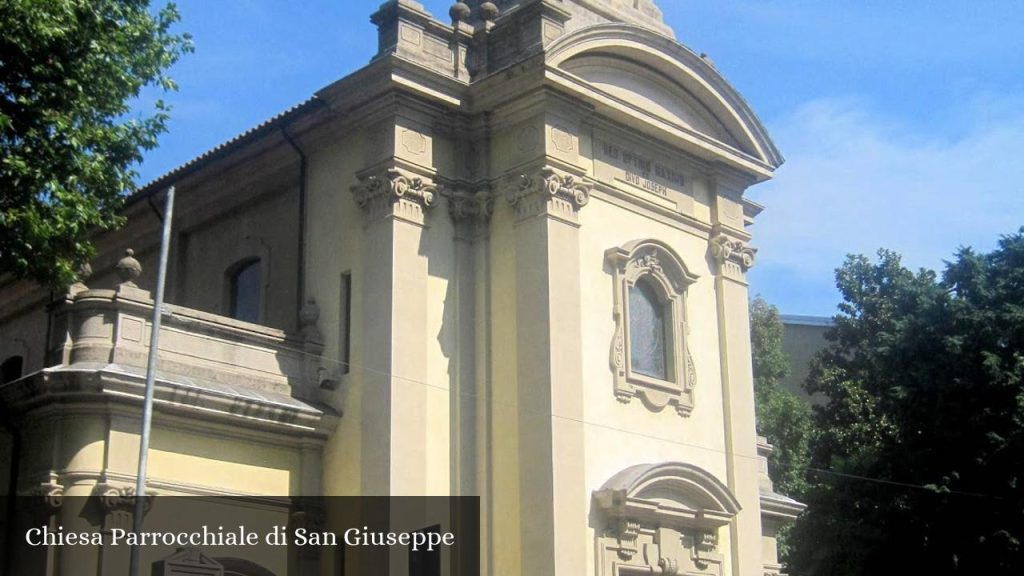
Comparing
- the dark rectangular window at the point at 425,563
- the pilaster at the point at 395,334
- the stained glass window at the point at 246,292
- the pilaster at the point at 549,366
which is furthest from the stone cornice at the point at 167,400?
the dark rectangular window at the point at 425,563

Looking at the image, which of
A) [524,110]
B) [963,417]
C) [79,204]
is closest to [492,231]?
[524,110]

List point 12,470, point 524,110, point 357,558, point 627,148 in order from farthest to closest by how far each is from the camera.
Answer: point 627,148 < point 524,110 < point 357,558 < point 12,470

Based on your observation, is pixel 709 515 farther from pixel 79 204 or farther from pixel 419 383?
pixel 79 204

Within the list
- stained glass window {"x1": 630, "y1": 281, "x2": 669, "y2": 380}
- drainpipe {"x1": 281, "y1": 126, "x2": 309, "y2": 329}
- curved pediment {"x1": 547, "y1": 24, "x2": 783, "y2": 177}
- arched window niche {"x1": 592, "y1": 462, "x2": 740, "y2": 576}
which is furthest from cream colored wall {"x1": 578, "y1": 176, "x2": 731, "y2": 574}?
drainpipe {"x1": 281, "y1": 126, "x2": 309, "y2": 329}

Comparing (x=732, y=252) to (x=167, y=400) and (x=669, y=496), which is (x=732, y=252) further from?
(x=167, y=400)

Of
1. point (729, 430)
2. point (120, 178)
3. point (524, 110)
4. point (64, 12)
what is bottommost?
point (729, 430)

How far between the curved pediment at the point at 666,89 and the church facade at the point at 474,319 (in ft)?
0.15

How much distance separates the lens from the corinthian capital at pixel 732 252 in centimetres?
2245

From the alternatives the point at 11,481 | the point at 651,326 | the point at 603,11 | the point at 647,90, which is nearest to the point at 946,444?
the point at 651,326

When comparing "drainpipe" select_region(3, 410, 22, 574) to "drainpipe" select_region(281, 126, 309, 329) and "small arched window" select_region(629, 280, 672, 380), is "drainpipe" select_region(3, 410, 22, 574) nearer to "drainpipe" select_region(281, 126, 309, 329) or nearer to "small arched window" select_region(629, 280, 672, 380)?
"drainpipe" select_region(281, 126, 309, 329)

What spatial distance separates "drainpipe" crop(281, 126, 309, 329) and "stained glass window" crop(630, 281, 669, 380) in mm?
4993

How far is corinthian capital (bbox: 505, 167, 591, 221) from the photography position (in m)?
19.5

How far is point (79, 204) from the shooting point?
15.1 metres

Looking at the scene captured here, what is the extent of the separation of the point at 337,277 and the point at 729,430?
261 inches
